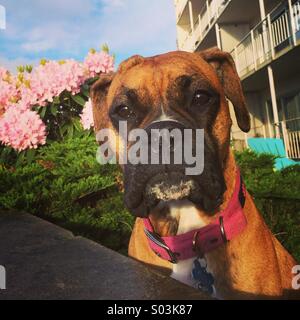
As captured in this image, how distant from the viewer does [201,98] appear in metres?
1.89

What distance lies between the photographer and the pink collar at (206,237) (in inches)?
69.7

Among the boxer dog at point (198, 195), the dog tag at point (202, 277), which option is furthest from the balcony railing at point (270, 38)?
the dog tag at point (202, 277)

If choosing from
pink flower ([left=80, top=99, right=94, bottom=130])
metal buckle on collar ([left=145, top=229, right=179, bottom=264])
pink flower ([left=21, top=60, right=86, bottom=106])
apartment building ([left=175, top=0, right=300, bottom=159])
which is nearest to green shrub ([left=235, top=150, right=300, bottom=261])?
metal buckle on collar ([left=145, top=229, right=179, bottom=264])

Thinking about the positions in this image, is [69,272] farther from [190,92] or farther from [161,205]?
[190,92]

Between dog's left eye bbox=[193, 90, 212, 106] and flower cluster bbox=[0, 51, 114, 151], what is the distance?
182 centimetres

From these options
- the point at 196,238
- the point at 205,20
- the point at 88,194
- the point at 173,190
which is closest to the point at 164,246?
the point at 196,238

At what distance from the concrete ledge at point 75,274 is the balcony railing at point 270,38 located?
9502 mm

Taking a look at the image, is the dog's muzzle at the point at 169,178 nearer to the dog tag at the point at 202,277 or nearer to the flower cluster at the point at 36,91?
the dog tag at the point at 202,277

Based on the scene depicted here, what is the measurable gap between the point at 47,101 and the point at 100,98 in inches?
58.1

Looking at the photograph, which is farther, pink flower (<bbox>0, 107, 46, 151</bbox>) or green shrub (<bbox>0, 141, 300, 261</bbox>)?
pink flower (<bbox>0, 107, 46, 151</bbox>)

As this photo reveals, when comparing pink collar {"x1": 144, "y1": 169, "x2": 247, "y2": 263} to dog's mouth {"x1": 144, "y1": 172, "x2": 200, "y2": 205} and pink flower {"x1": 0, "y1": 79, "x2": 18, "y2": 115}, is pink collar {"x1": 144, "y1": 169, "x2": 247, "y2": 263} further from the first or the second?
pink flower {"x1": 0, "y1": 79, "x2": 18, "y2": 115}

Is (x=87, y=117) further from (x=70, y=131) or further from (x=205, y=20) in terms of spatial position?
(x=205, y=20)

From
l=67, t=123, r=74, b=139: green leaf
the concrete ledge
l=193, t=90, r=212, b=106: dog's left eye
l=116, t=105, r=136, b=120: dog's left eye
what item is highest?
l=67, t=123, r=74, b=139: green leaf

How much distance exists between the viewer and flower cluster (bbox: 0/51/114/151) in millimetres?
3275
